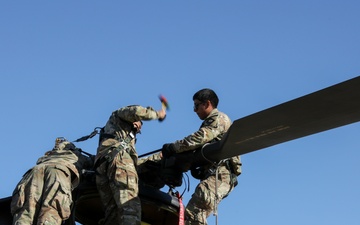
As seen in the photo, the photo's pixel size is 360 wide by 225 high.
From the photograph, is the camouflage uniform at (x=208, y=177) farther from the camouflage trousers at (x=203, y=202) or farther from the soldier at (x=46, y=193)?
the soldier at (x=46, y=193)

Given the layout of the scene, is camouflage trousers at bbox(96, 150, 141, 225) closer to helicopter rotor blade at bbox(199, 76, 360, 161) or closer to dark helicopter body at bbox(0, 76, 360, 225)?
dark helicopter body at bbox(0, 76, 360, 225)

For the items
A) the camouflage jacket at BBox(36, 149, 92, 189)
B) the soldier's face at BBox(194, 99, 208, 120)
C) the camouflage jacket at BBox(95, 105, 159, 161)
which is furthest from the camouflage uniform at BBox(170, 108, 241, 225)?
the camouflage jacket at BBox(36, 149, 92, 189)

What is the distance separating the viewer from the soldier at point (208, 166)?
10320 millimetres

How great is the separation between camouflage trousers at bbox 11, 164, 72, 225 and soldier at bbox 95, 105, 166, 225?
589 mm

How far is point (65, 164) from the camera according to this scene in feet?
33.7

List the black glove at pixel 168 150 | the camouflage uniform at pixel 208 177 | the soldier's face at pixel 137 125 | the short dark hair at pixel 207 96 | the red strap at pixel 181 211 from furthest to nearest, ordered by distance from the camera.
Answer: the short dark hair at pixel 207 96 < the soldier's face at pixel 137 125 < the black glove at pixel 168 150 < the camouflage uniform at pixel 208 177 < the red strap at pixel 181 211

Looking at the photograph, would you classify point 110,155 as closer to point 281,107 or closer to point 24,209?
point 24,209

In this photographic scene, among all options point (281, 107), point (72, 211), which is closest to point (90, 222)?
point (72, 211)

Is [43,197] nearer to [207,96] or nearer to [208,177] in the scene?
[208,177]

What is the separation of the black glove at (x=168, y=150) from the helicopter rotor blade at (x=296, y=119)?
75cm

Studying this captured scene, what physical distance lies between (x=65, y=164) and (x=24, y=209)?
93 centimetres

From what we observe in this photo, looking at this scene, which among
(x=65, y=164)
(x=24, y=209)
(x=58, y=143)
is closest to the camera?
(x=24, y=209)

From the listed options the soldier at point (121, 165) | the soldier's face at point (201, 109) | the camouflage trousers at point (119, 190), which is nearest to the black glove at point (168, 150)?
the soldier at point (121, 165)

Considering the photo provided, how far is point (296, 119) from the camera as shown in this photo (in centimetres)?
923
